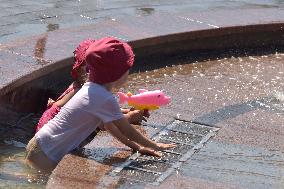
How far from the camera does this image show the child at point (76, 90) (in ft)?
17.0

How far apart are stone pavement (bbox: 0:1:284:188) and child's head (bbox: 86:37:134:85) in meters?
0.53

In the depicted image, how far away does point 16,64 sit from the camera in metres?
6.24

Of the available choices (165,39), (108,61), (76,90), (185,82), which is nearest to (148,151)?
(108,61)

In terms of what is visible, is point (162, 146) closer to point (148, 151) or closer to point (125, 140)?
point (148, 151)

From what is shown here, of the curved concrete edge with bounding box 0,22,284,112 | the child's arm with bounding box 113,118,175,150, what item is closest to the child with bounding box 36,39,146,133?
the child's arm with bounding box 113,118,175,150

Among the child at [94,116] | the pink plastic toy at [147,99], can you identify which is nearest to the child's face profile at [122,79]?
the child at [94,116]

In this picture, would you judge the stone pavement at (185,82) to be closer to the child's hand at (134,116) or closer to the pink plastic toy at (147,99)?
→ the child's hand at (134,116)

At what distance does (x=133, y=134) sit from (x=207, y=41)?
3.59 meters

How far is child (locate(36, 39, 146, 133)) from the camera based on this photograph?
518 centimetres

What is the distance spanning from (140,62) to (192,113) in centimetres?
173

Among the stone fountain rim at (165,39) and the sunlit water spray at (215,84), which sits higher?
the stone fountain rim at (165,39)

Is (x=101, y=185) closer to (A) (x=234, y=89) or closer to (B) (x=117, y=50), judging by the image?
(B) (x=117, y=50)

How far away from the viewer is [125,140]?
15.6 ft

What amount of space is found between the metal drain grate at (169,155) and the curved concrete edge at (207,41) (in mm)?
1505
